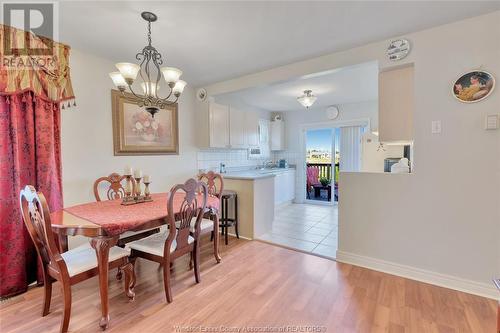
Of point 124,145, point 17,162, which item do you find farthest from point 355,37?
point 17,162

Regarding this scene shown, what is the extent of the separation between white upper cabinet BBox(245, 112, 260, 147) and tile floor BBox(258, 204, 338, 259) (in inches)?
61.9

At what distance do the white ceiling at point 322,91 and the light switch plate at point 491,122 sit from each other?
1324 mm

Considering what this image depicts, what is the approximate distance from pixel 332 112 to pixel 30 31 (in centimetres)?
497

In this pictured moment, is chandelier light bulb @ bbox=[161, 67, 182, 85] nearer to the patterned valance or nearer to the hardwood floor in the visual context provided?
the patterned valance

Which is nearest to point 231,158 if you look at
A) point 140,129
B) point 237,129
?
point 237,129

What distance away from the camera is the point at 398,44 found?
2215mm

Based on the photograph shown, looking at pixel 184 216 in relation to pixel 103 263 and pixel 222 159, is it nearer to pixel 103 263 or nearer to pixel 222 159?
pixel 103 263

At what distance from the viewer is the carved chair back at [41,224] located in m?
1.46

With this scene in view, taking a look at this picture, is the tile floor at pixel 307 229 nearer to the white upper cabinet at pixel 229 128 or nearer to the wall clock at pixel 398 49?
the white upper cabinet at pixel 229 128

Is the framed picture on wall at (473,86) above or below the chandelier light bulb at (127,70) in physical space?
below

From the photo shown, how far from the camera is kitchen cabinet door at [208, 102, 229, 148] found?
149 inches

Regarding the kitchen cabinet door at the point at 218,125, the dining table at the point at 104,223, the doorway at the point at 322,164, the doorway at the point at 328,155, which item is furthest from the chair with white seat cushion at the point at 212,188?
the doorway at the point at 322,164

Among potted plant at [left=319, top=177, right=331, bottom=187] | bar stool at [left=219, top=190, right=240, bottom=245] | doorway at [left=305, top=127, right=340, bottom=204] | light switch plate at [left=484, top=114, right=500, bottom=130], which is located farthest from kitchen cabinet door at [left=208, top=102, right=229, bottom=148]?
light switch plate at [left=484, top=114, right=500, bottom=130]

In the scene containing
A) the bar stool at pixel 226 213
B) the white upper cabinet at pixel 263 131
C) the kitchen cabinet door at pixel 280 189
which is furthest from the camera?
the white upper cabinet at pixel 263 131
